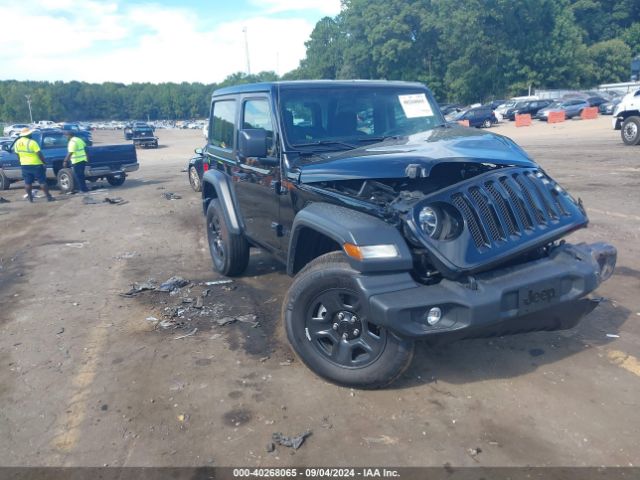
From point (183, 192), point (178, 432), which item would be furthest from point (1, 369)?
point (183, 192)

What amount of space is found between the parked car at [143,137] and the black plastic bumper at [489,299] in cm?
3756

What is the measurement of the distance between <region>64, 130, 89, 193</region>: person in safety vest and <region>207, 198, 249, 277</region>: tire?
28.4 feet

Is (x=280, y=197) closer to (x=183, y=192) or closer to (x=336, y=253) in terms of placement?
(x=336, y=253)

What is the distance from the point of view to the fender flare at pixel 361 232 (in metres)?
3.25

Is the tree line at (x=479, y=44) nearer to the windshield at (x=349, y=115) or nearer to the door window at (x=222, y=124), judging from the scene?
the door window at (x=222, y=124)

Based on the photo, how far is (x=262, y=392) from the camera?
3771mm

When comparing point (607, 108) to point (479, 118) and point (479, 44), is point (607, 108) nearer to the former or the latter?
point (479, 118)

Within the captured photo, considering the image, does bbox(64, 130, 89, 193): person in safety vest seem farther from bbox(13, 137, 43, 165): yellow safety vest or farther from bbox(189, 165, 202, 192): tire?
bbox(189, 165, 202, 192): tire

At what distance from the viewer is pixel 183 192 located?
13930 millimetres

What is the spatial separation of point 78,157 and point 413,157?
40.0ft

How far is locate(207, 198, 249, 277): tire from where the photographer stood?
5.95m

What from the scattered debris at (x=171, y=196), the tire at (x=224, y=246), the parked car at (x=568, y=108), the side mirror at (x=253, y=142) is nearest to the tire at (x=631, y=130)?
the scattered debris at (x=171, y=196)

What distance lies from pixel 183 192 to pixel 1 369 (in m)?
9.93

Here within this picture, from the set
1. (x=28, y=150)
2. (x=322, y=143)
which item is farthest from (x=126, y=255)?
(x=28, y=150)
